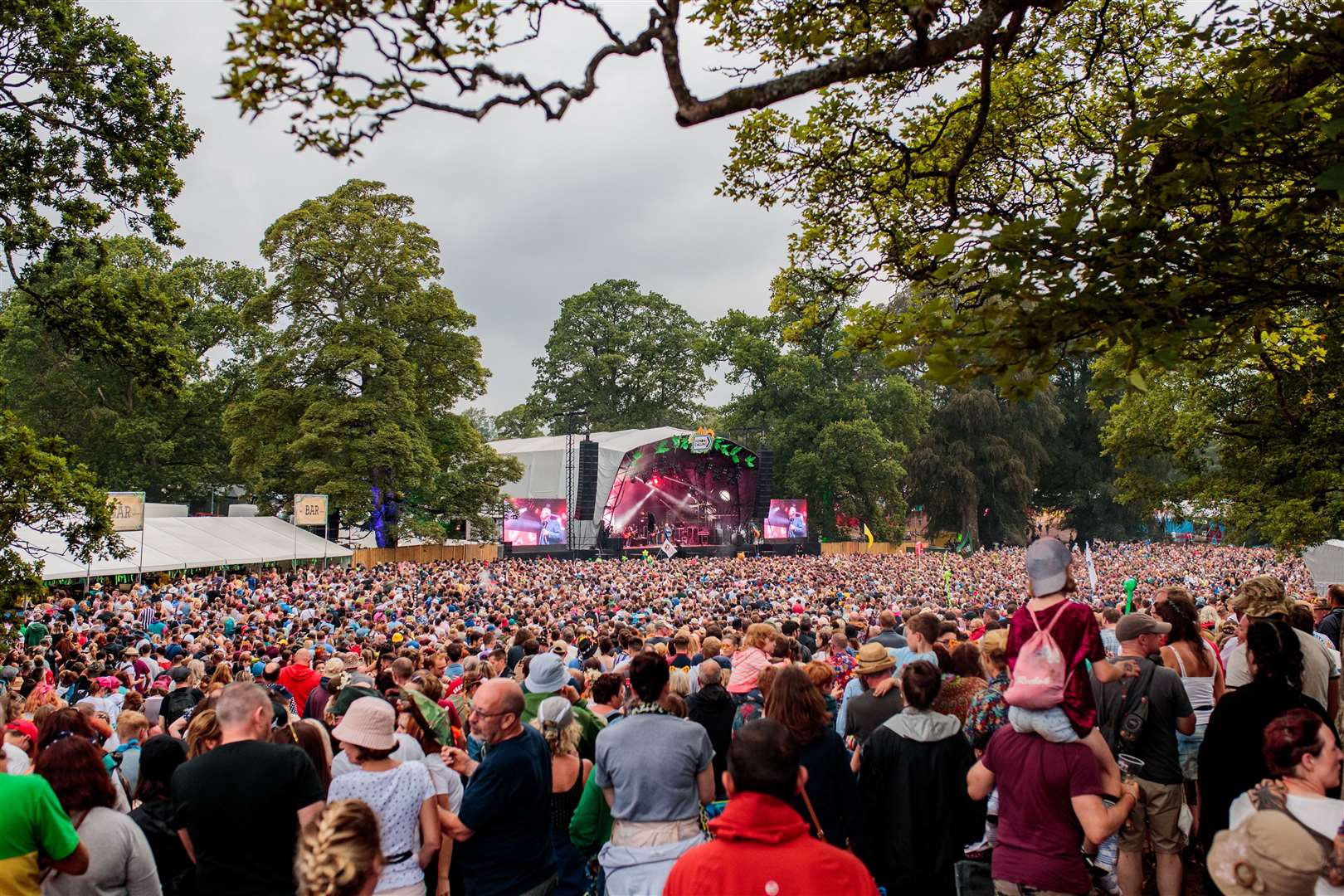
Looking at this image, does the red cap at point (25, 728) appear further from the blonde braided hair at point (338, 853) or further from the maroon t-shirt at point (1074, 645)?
the maroon t-shirt at point (1074, 645)

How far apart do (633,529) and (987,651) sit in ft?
127

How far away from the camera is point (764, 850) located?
2.13m

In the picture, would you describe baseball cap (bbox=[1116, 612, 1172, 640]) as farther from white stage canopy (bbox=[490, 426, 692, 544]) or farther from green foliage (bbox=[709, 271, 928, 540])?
green foliage (bbox=[709, 271, 928, 540])

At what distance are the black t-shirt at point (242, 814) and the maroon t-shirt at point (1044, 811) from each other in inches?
93.5

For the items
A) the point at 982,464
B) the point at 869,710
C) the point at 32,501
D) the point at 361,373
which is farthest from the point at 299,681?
the point at 982,464

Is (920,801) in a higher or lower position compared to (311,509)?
lower

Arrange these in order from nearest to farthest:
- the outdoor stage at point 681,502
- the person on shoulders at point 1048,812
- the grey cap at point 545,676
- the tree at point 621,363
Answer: the person on shoulders at point 1048,812 → the grey cap at point 545,676 → the outdoor stage at point 681,502 → the tree at point 621,363

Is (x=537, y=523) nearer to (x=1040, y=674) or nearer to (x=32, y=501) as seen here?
(x=32, y=501)

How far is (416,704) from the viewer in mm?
3975

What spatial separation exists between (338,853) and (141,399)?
4081 cm

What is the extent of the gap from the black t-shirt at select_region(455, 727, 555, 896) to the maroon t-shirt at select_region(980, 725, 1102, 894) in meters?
1.61

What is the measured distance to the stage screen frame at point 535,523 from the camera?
38781mm

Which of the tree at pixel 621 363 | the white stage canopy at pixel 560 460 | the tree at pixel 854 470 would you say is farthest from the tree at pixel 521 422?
the tree at pixel 854 470

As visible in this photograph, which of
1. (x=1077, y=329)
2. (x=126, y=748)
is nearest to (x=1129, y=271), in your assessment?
(x=1077, y=329)
